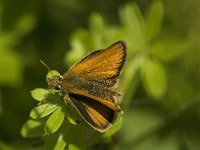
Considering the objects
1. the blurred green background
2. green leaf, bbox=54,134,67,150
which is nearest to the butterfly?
green leaf, bbox=54,134,67,150

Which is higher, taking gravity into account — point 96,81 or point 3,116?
point 96,81

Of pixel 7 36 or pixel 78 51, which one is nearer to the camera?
pixel 78 51

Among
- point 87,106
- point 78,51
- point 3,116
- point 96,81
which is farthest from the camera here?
point 3,116

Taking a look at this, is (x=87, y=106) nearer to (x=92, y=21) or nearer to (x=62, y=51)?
(x=92, y=21)

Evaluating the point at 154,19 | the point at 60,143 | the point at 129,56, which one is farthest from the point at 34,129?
the point at 154,19

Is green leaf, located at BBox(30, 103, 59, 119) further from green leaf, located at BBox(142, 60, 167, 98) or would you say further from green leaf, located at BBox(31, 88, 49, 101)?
green leaf, located at BBox(142, 60, 167, 98)

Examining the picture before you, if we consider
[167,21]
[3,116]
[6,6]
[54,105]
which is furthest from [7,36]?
[54,105]

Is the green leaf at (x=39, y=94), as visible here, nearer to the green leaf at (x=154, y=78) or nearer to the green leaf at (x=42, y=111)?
the green leaf at (x=42, y=111)

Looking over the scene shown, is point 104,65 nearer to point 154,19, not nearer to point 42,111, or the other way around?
point 42,111
